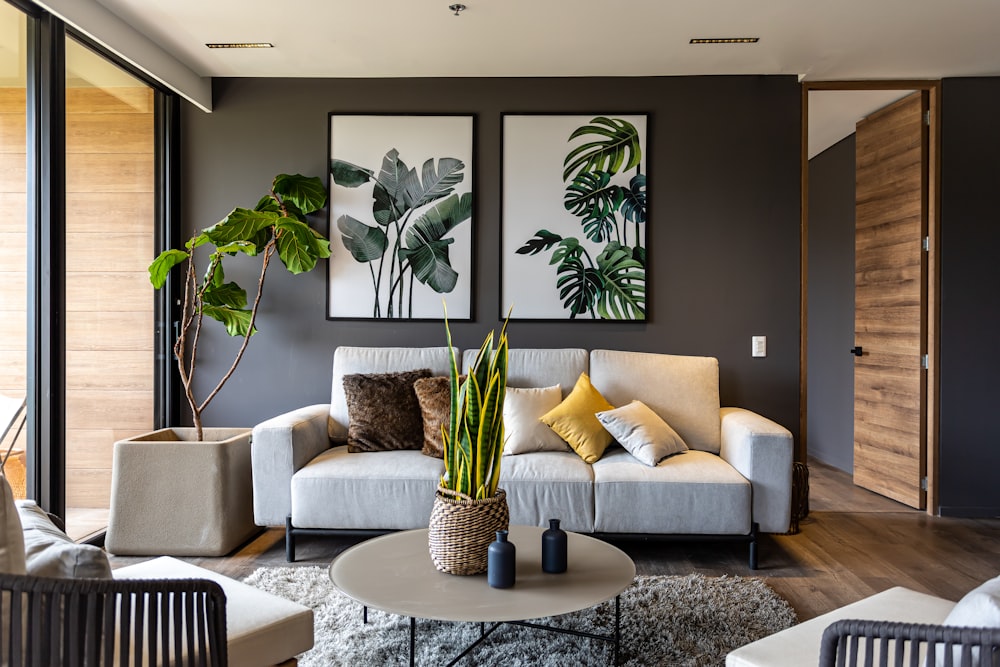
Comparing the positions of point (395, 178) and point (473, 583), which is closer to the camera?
point (473, 583)

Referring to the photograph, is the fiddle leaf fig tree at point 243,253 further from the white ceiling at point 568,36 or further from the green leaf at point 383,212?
the white ceiling at point 568,36

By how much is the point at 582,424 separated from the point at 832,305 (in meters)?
3.18

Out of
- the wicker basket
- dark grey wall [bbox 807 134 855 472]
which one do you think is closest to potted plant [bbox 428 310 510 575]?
the wicker basket

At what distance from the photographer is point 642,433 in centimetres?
331

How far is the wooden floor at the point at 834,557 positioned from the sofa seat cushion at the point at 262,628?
1391 millimetres

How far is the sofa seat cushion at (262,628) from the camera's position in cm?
159

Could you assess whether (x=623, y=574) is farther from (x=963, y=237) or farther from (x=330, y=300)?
(x=963, y=237)

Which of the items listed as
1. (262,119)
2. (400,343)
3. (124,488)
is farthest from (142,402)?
(262,119)

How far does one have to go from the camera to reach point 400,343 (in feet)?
13.6

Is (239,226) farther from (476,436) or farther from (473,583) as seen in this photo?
(473,583)

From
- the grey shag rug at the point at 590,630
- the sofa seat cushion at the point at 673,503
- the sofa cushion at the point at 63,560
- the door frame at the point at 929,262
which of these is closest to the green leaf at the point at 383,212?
the sofa seat cushion at the point at 673,503

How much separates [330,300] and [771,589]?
2.72 metres

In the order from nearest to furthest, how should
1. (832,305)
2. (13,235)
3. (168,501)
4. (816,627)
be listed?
(816,627) → (13,235) → (168,501) → (832,305)

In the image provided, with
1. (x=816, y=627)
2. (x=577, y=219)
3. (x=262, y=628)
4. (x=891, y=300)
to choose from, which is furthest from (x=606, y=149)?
(x=262, y=628)
